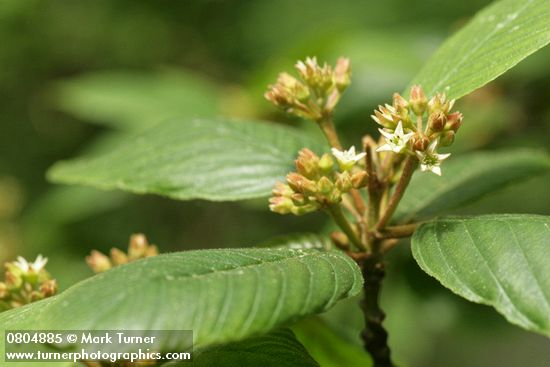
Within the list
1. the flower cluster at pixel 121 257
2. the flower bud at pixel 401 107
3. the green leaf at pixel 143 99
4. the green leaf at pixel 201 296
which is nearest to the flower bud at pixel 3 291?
the flower cluster at pixel 121 257

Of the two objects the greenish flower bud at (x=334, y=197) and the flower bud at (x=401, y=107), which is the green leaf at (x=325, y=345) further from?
the flower bud at (x=401, y=107)

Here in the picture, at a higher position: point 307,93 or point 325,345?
point 307,93

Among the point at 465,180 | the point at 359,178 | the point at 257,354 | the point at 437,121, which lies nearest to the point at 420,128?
the point at 437,121

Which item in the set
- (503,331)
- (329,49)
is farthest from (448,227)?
(329,49)

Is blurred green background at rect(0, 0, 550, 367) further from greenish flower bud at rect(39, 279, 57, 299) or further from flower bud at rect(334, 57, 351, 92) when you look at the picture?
greenish flower bud at rect(39, 279, 57, 299)

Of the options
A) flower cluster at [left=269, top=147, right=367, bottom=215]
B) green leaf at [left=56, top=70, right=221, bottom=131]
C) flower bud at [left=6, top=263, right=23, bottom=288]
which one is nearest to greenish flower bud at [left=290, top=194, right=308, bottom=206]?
flower cluster at [left=269, top=147, right=367, bottom=215]

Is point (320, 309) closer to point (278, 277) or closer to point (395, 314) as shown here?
point (278, 277)

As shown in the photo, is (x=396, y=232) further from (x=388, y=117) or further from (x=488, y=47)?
(x=488, y=47)
